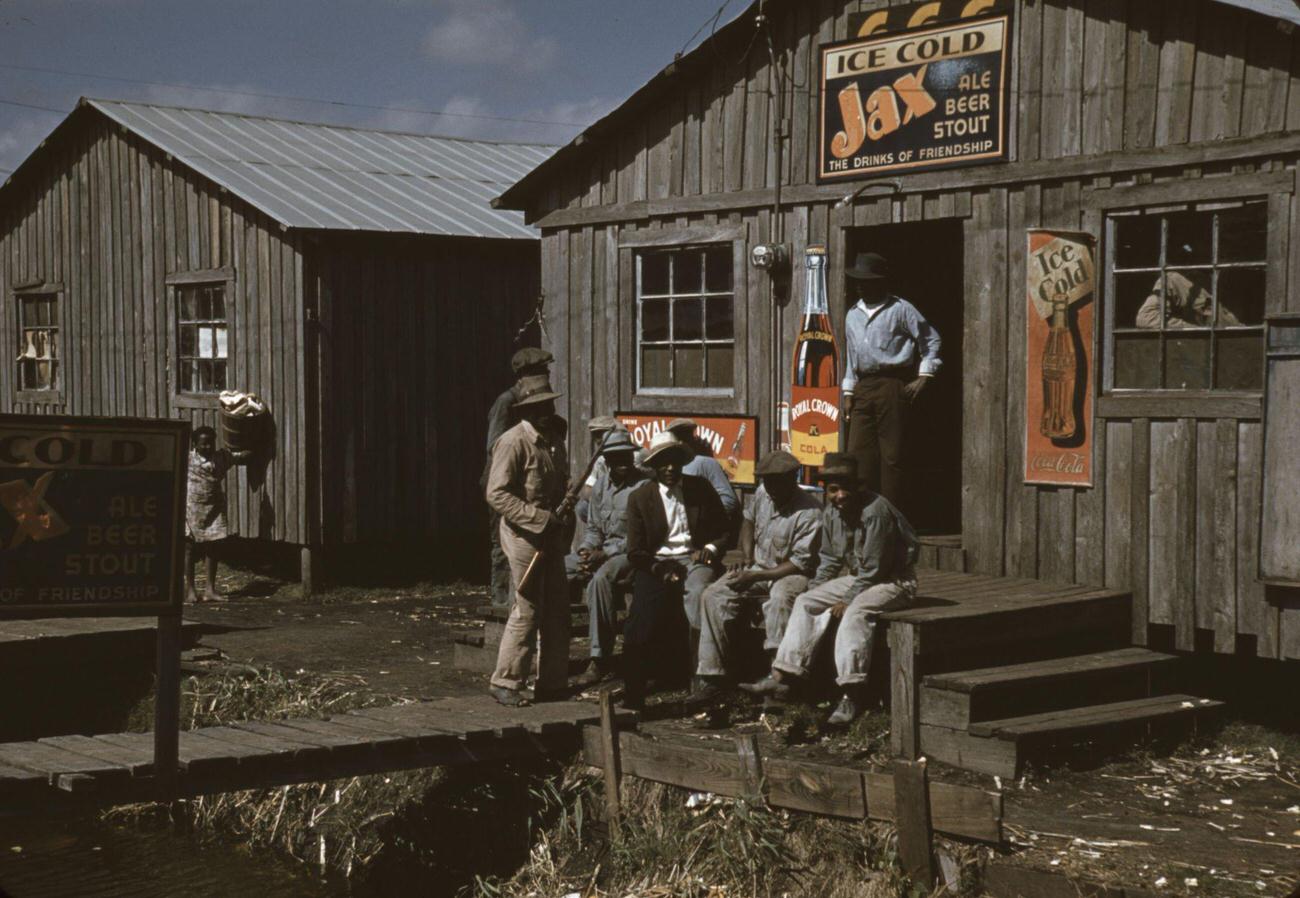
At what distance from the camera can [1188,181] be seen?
9.81 m

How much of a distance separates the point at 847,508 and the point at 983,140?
3088 millimetres

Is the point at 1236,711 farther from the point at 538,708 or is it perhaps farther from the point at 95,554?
the point at 95,554

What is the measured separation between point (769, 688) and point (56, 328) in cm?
1332

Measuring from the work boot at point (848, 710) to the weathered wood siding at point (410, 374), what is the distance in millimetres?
7812

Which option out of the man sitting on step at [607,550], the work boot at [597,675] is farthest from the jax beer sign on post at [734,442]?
the work boot at [597,675]

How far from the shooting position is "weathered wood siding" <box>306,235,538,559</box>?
16.3 m

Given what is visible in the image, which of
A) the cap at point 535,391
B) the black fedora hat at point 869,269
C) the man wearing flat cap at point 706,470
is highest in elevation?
the black fedora hat at point 869,269

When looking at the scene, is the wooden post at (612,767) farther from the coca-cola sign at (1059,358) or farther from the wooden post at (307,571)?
the wooden post at (307,571)

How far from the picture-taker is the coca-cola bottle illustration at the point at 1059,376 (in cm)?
1041

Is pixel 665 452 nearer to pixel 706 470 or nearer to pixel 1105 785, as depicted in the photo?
pixel 706 470

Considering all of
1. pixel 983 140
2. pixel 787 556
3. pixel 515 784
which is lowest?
pixel 515 784

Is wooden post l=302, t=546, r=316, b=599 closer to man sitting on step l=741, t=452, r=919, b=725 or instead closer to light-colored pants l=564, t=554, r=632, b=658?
light-colored pants l=564, t=554, r=632, b=658

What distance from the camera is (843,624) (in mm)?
9203

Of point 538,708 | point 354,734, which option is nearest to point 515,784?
point 538,708
